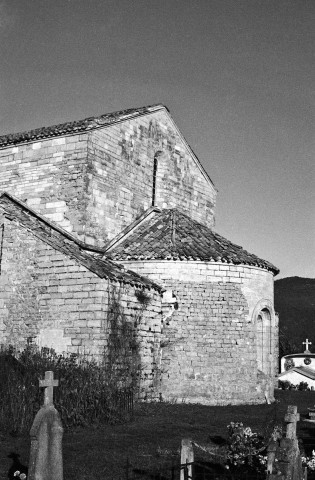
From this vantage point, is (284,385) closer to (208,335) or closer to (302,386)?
(302,386)

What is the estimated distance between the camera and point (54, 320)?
16812 millimetres

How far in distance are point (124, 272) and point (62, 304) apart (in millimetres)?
2075

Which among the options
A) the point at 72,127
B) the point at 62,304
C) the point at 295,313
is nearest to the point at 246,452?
the point at 62,304

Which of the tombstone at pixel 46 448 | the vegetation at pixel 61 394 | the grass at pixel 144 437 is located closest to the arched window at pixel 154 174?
the grass at pixel 144 437

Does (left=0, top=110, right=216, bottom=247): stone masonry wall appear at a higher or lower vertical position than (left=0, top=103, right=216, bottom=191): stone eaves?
lower

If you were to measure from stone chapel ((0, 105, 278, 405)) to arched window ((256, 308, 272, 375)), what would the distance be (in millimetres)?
38

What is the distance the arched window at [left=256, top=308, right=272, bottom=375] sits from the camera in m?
19.7

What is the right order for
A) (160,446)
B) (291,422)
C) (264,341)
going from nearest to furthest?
1. (291,422)
2. (160,446)
3. (264,341)

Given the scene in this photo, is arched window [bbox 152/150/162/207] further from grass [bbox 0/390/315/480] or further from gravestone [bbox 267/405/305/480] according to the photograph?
gravestone [bbox 267/405/305/480]

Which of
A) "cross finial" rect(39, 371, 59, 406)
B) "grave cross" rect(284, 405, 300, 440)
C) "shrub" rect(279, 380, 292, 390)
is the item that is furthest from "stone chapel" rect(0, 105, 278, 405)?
"grave cross" rect(284, 405, 300, 440)

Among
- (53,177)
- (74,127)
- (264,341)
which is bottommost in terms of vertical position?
(264,341)

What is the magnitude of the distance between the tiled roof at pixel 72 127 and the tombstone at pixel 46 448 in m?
14.4

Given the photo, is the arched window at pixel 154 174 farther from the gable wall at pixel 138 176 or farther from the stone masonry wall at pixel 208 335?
the stone masonry wall at pixel 208 335

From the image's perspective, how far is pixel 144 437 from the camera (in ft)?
38.1
